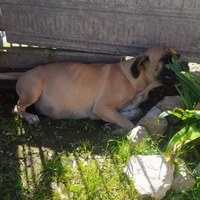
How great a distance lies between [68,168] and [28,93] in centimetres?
145

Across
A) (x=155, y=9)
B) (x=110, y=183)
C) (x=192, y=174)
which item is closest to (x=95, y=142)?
(x=110, y=183)

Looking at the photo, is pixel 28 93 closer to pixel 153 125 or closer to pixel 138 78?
pixel 138 78

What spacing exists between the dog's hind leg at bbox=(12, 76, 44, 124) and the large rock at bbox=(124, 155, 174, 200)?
1714 mm

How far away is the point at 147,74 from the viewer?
11.9 ft

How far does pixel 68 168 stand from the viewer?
2.95 m

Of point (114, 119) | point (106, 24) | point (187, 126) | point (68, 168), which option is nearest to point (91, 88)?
point (114, 119)

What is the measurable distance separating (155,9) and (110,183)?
7.69 ft

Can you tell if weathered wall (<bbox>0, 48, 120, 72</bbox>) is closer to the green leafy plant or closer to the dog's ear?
the dog's ear

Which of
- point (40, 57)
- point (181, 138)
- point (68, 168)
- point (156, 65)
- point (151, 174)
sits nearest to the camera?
point (151, 174)

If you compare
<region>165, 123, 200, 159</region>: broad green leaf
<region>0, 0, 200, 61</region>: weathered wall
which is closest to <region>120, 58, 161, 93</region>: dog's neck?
<region>0, 0, 200, 61</region>: weathered wall

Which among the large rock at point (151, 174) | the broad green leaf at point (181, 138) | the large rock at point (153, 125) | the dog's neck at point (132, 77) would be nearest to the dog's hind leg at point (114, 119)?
the large rock at point (153, 125)

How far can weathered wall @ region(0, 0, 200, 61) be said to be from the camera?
3.52m

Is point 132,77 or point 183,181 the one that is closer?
point 183,181

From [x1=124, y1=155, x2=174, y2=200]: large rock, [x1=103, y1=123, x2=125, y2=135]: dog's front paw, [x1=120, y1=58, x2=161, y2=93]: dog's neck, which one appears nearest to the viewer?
[x1=124, y1=155, x2=174, y2=200]: large rock
